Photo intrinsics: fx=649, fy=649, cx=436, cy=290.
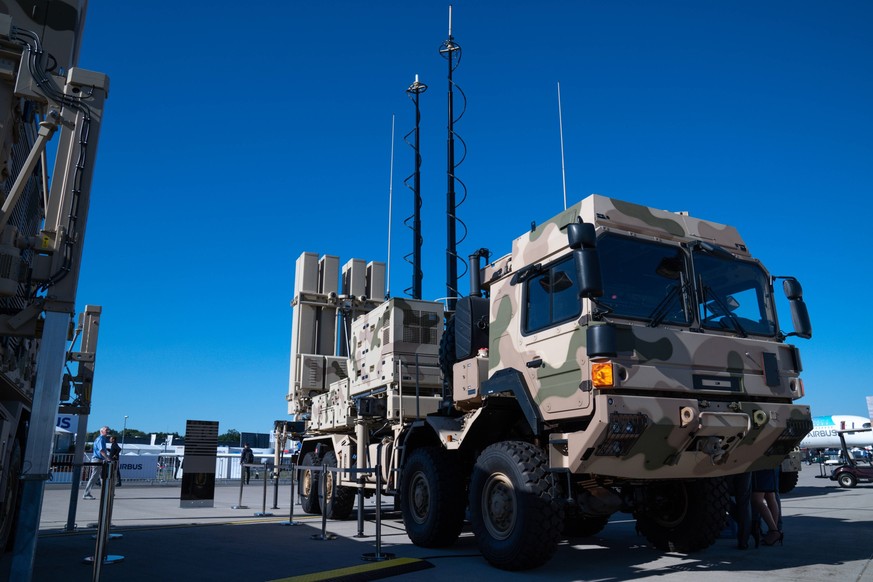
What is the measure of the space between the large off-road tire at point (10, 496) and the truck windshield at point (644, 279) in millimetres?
5704

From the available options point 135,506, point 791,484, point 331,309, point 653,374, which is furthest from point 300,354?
point 791,484

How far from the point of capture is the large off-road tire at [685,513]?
6781mm

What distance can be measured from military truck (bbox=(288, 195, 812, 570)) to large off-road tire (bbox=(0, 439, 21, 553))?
13.6ft

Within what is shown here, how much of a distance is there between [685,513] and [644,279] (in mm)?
2815

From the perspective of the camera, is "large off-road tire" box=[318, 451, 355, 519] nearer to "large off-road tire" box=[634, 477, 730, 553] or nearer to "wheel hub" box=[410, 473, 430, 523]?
"wheel hub" box=[410, 473, 430, 523]

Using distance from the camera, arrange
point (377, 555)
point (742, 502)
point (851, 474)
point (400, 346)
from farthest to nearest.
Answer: point (851, 474) → point (400, 346) → point (742, 502) → point (377, 555)

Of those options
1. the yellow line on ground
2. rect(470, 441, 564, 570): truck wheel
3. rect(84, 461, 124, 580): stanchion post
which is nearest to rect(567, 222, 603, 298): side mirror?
rect(470, 441, 564, 570): truck wheel

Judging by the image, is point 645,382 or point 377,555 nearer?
point 645,382

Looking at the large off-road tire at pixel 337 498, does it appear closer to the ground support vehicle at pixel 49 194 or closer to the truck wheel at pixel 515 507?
the truck wheel at pixel 515 507

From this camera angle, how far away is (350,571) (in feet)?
18.6

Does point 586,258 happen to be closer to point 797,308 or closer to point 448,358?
point 797,308

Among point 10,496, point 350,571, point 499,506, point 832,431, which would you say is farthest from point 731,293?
point 832,431

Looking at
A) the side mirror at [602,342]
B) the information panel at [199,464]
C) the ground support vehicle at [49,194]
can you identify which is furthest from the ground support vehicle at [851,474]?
the ground support vehicle at [49,194]

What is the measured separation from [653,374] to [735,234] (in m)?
2.24
